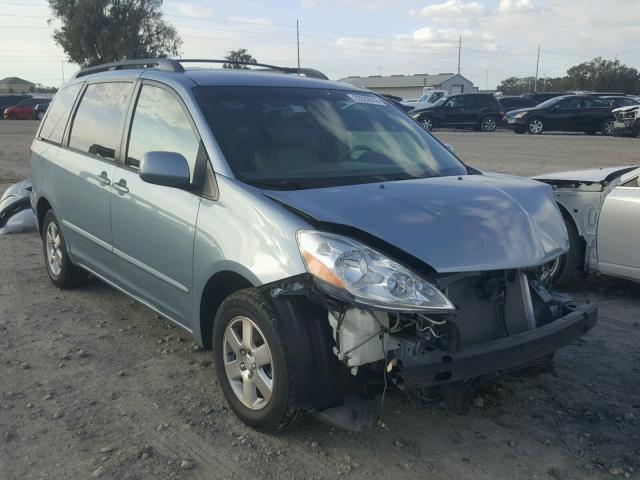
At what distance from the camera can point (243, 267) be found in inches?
129

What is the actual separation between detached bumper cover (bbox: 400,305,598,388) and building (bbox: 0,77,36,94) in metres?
107

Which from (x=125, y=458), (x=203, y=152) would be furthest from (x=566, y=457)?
(x=203, y=152)

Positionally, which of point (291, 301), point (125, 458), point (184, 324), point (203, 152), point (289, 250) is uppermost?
point (203, 152)

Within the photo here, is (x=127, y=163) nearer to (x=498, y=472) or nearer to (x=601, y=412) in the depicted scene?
(x=498, y=472)

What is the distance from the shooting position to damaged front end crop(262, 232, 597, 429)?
290cm

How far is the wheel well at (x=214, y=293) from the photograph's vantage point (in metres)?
3.50

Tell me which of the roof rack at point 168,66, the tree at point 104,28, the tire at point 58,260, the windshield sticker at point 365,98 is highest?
the tree at point 104,28

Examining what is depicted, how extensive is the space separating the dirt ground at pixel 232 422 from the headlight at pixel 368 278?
0.83m

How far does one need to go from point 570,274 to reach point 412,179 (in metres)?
2.61

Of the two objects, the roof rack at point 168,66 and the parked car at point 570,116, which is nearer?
the roof rack at point 168,66

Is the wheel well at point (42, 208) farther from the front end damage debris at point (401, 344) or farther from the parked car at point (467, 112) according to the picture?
the parked car at point (467, 112)

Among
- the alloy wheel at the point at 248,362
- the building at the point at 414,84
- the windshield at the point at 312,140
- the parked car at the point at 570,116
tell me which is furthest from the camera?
the building at the point at 414,84

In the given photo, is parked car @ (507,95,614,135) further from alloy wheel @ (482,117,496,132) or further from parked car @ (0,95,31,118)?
parked car @ (0,95,31,118)

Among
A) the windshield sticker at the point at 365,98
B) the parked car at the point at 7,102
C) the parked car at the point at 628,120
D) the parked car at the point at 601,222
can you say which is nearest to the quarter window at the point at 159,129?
the windshield sticker at the point at 365,98
